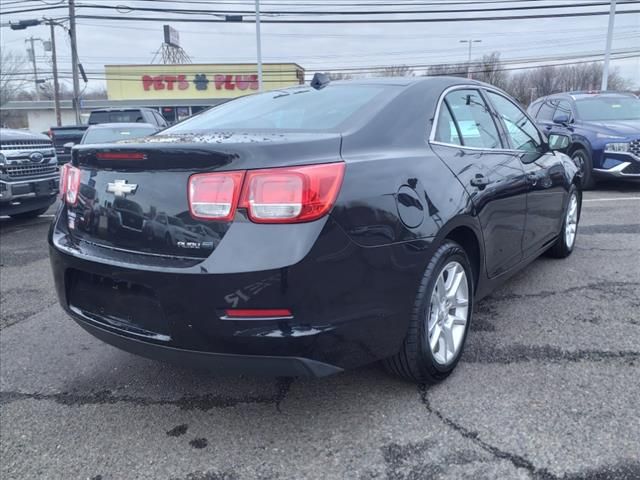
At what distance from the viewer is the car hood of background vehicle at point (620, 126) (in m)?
8.98

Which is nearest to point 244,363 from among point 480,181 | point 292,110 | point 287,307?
point 287,307

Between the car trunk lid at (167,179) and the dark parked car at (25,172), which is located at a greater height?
the car trunk lid at (167,179)

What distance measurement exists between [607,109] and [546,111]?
48.1 inches

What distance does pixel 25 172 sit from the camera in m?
7.25

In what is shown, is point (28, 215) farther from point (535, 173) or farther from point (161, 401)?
point (535, 173)

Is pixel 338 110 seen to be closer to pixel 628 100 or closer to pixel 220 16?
pixel 628 100

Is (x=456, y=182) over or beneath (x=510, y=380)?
over

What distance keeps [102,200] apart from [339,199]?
1109 mm

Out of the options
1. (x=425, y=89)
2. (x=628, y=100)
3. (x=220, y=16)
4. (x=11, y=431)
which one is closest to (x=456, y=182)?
(x=425, y=89)

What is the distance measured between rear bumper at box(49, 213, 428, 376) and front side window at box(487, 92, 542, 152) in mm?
1836

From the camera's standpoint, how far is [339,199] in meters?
2.21

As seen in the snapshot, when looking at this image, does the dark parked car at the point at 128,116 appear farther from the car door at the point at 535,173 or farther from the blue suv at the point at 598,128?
the car door at the point at 535,173

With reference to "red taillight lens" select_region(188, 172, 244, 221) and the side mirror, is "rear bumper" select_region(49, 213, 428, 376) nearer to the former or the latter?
"red taillight lens" select_region(188, 172, 244, 221)

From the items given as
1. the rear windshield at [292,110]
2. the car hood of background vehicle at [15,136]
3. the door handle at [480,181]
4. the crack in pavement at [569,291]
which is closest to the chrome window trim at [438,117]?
the door handle at [480,181]
